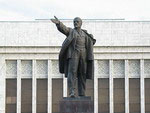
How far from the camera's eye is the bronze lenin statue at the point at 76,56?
506 inches

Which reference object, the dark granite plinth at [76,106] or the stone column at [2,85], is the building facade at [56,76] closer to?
the stone column at [2,85]

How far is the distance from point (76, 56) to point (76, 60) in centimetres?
13

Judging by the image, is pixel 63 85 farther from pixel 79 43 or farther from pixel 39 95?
pixel 79 43

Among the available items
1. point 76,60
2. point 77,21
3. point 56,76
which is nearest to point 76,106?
point 76,60

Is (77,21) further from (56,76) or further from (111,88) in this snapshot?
(111,88)

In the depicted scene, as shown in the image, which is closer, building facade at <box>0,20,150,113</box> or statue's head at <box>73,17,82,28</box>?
statue's head at <box>73,17,82,28</box>

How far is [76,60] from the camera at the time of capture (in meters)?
12.9

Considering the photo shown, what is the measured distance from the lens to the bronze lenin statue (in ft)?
42.2

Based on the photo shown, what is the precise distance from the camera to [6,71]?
38.8 m

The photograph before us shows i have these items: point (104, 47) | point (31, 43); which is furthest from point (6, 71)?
Answer: point (104, 47)

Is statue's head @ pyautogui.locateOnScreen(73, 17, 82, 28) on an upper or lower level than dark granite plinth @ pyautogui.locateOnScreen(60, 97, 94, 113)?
upper

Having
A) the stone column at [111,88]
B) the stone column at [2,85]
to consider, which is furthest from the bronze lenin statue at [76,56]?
the stone column at [2,85]

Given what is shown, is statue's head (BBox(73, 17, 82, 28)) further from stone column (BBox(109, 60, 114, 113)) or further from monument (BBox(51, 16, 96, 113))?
stone column (BBox(109, 60, 114, 113))

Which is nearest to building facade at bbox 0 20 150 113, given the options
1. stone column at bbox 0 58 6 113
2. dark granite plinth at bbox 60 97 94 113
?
stone column at bbox 0 58 6 113
